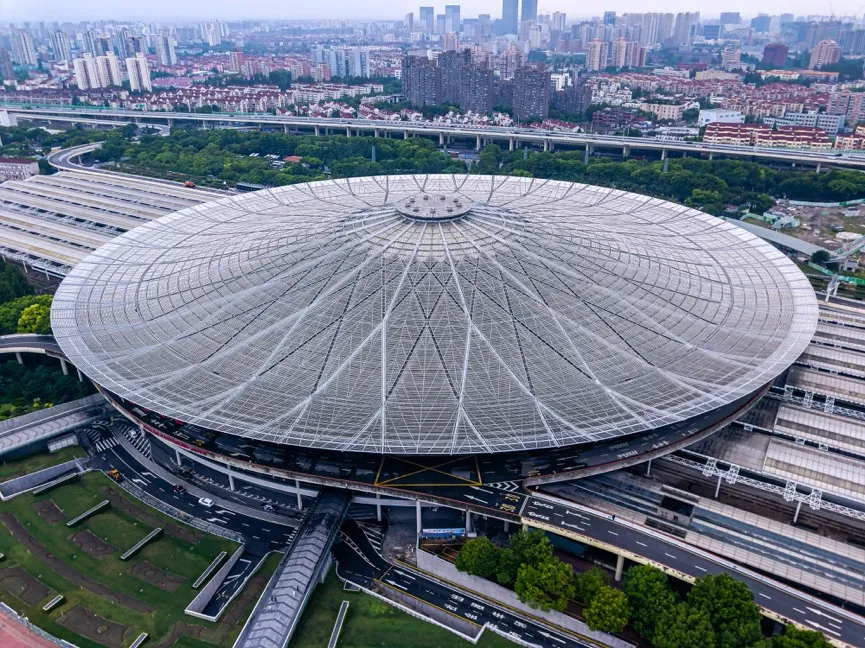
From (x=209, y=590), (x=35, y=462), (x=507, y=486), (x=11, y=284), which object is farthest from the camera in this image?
(x=11, y=284)

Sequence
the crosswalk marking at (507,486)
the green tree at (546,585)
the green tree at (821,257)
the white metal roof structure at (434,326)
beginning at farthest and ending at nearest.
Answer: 1. the green tree at (821,257)
2. the crosswalk marking at (507,486)
3. the white metal roof structure at (434,326)
4. the green tree at (546,585)

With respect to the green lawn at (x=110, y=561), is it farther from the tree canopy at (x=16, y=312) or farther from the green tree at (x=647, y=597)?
the tree canopy at (x=16, y=312)

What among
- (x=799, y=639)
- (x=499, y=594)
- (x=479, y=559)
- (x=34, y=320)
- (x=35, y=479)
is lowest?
(x=499, y=594)

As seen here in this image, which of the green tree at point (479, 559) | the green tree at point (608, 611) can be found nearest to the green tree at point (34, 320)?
the green tree at point (479, 559)

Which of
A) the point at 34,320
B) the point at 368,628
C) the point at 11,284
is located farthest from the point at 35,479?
the point at 11,284

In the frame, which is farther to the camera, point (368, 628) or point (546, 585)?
point (368, 628)

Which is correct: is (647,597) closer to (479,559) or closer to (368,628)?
(479,559)

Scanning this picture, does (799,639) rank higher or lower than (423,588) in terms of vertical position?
higher
